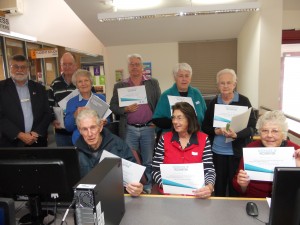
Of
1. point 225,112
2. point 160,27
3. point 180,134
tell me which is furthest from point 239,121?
point 160,27

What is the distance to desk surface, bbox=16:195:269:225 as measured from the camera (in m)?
1.32

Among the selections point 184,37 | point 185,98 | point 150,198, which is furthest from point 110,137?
point 184,37

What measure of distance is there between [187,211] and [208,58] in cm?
433

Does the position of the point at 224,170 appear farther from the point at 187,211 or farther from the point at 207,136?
the point at 187,211

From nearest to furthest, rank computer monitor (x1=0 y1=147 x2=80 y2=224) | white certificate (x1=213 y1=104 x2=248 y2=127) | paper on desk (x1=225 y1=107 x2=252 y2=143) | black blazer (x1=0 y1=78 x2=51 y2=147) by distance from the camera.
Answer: computer monitor (x1=0 y1=147 x2=80 y2=224)
paper on desk (x1=225 y1=107 x2=252 y2=143)
white certificate (x1=213 y1=104 x2=248 y2=127)
black blazer (x1=0 y1=78 x2=51 y2=147)

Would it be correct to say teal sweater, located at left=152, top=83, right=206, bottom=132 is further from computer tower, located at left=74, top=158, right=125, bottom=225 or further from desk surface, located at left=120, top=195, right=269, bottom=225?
computer tower, located at left=74, top=158, right=125, bottom=225

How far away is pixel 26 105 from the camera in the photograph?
2.71 m

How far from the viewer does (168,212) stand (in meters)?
1.41

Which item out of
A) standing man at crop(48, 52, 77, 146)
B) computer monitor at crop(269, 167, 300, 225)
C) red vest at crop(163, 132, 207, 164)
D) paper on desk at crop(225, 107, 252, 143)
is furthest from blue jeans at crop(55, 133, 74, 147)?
computer monitor at crop(269, 167, 300, 225)

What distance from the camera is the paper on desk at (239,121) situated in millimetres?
2058

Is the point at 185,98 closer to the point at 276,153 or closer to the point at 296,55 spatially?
the point at 276,153

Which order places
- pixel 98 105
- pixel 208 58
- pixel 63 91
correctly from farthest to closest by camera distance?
pixel 208 58 → pixel 63 91 → pixel 98 105

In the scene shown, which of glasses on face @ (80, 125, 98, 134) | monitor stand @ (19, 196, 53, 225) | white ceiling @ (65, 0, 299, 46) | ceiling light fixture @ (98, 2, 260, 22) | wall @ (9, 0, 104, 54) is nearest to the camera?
monitor stand @ (19, 196, 53, 225)

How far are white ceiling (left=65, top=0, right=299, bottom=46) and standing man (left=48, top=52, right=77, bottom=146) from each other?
137 centimetres
